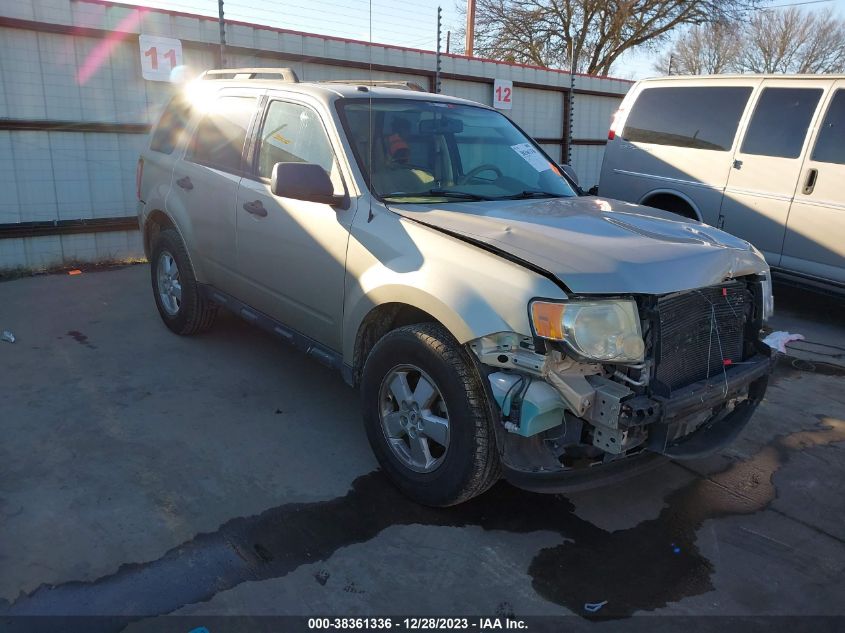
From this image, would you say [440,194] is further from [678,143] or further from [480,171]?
[678,143]

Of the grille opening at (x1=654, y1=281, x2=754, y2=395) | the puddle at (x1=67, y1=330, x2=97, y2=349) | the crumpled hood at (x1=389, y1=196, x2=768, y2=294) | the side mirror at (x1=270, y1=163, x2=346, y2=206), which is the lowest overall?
the puddle at (x1=67, y1=330, x2=97, y2=349)

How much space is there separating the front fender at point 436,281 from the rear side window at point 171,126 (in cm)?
260

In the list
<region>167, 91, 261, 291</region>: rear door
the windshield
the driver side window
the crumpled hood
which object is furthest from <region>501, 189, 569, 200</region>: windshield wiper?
<region>167, 91, 261, 291</region>: rear door

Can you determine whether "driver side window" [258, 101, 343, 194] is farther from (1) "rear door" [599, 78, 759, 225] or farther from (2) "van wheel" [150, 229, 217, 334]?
(1) "rear door" [599, 78, 759, 225]

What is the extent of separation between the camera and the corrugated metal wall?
7469mm

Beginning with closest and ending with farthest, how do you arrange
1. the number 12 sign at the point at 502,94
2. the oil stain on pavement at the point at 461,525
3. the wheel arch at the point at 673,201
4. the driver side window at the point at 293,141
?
the oil stain on pavement at the point at 461,525, the driver side window at the point at 293,141, the wheel arch at the point at 673,201, the number 12 sign at the point at 502,94

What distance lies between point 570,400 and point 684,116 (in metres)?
5.70

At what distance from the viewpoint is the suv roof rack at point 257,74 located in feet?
15.5

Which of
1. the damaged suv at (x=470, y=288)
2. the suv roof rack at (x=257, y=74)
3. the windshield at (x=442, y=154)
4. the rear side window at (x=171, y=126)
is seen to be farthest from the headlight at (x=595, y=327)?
the rear side window at (x=171, y=126)

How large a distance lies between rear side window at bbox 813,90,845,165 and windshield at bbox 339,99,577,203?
10.6 ft

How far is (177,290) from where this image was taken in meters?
5.54

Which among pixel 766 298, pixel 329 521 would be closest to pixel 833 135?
pixel 766 298

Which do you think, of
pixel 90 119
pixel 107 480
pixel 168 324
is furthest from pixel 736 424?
pixel 90 119

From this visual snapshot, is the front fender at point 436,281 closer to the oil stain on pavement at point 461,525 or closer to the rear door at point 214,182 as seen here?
the oil stain on pavement at point 461,525
